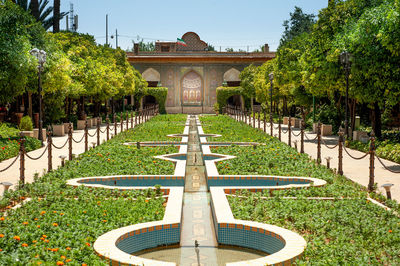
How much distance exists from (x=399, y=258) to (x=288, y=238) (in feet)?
3.59

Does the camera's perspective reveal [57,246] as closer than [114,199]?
Yes

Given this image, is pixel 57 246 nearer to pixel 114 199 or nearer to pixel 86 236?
pixel 86 236

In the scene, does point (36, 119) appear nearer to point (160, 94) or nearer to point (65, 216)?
point (65, 216)

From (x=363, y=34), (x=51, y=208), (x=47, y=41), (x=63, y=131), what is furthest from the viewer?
(x=63, y=131)

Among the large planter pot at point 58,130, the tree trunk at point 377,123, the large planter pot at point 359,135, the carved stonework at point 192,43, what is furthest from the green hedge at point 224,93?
the tree trunk at point 377,123

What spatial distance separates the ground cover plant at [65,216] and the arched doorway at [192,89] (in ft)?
123

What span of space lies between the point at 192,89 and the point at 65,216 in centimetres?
4167

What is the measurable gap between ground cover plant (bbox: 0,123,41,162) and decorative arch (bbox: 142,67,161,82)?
29.9m

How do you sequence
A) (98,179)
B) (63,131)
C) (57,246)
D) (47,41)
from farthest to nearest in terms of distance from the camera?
(63,131) < (47,41) < (98,179) < (57,246)

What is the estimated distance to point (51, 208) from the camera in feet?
21.1

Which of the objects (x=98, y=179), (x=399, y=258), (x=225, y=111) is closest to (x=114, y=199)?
(x=98, y=179)

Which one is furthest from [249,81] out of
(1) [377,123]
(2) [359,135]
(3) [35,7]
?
(1) [377,123]

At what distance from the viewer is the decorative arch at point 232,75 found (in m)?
46.6

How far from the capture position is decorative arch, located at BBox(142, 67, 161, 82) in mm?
46531
